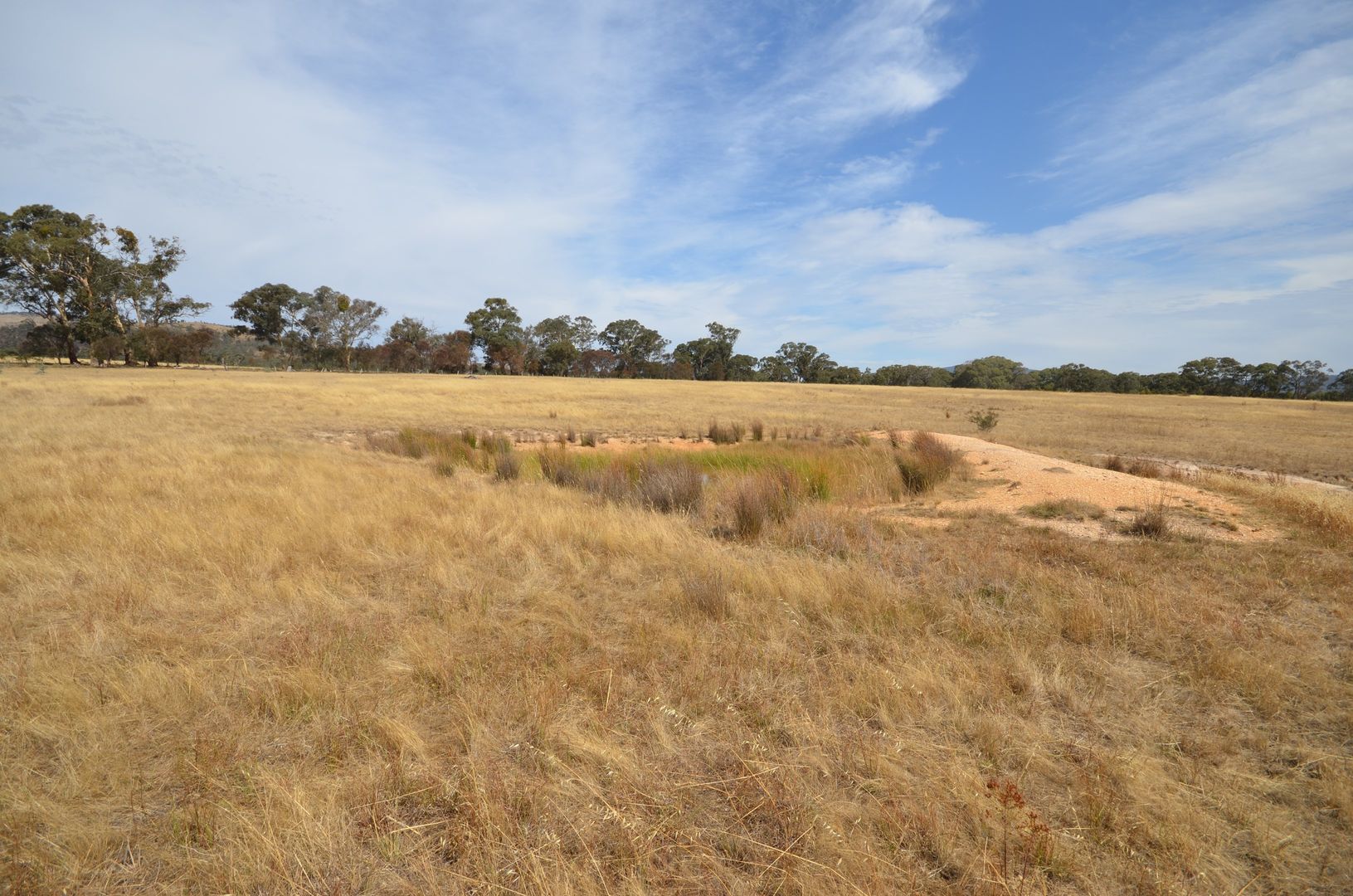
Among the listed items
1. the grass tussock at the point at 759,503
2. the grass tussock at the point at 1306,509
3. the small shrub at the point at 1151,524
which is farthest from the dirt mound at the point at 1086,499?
the grass tussock at the point at 759,503

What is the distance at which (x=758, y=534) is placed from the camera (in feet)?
23.7

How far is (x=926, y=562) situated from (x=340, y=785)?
5.34m

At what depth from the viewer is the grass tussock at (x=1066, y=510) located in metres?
8.55

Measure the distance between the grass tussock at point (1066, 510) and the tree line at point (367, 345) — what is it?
7959 centimetres

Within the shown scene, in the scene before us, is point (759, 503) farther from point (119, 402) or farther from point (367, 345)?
point (367, 345)

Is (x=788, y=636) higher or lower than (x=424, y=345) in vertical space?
lower

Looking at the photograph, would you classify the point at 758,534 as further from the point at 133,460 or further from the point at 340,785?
the point at 133,460

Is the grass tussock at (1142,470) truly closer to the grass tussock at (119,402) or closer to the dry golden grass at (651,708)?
the dry golden grass at (651,708)

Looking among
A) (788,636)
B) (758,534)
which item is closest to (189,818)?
(788,636)

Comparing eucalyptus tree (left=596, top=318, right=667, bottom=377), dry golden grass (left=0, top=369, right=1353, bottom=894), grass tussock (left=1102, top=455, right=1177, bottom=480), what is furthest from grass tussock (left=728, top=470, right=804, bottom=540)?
eucalyptus tree (left=596, top=318, right=667, bottom=377)

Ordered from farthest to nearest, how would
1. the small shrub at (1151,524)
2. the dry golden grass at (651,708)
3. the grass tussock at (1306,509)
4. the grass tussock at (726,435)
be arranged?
the grass tussock at (726,435) < the small shrub at (1151,524) < the grass tussock at (1306,509) < the dry golden grass at (651,708)

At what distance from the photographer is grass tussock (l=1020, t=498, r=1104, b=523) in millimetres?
8547

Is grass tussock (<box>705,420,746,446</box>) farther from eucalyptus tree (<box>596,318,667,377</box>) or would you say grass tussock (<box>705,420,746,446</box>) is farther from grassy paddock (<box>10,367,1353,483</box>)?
eucalyptus tree (<box>596,318,667,377</box>)

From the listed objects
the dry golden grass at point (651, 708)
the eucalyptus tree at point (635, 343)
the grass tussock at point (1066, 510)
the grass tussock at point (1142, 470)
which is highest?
the eucalyptus tree at point (635, 343)
